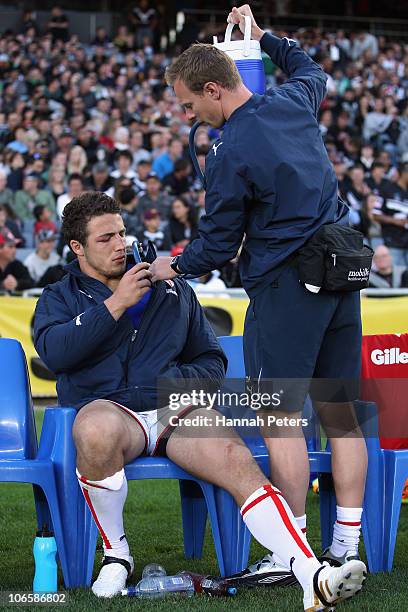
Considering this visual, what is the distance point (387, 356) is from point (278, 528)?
1.36 meters

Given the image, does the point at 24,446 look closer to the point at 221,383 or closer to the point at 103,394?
the point at 103,394

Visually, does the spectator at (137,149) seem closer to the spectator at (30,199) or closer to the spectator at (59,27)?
the spectator at (30,199)

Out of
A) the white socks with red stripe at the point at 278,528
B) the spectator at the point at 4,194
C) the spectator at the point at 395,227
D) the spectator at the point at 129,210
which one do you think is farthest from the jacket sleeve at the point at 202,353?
the spectator at the point at 395,227

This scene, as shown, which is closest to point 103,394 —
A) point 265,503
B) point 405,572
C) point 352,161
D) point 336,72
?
point 265,503

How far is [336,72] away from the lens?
19.2 m

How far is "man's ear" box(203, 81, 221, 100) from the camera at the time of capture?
3559 millimetres

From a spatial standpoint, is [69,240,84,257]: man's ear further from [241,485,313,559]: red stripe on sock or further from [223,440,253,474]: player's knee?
[241,485,313,559]: red stripe on sock

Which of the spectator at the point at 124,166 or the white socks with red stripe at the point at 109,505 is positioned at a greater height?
the white socks with red stripe at the point at 109,505

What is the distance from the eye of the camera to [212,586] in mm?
3574

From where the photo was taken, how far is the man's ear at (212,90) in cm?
356

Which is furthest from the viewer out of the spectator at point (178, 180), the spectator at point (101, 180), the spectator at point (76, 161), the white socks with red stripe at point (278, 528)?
the spectator at point (178, 180)

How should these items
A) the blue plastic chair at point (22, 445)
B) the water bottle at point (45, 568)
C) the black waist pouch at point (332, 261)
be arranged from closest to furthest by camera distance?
the black waist pouch at point (332, 261), the water bottle at point (45, 568), the blue plastic chair at point (22, 445)

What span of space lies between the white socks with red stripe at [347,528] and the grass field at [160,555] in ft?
0.47

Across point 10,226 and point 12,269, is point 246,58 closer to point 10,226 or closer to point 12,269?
point 12,269
